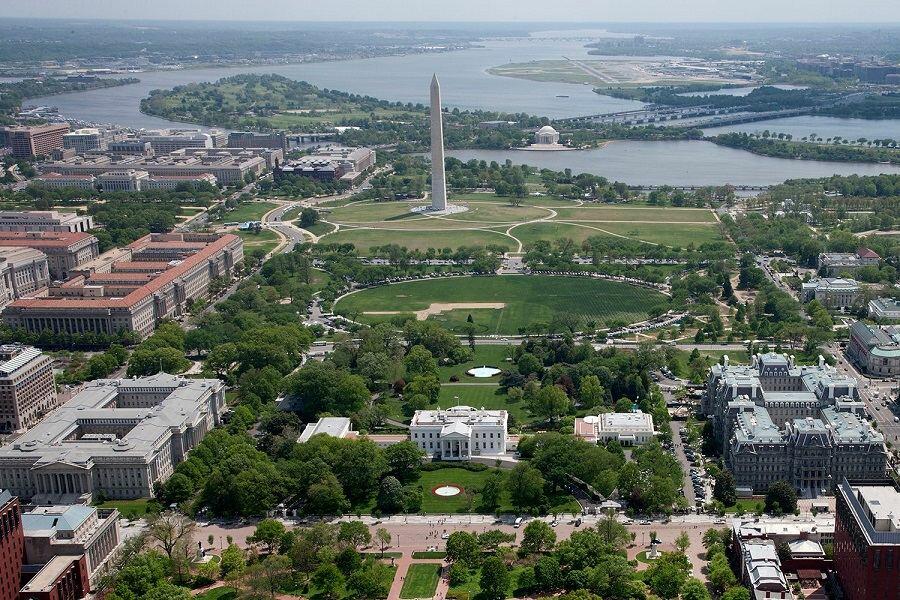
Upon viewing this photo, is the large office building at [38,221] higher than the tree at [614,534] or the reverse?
higher

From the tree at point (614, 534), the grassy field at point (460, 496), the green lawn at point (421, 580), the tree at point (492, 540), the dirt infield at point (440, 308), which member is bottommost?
the dirt infield at point (440, 308)

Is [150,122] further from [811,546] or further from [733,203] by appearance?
[811,546]

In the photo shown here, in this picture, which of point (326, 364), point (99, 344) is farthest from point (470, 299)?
point (99, 344)

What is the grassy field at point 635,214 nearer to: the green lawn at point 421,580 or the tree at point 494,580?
the green lawn at point 421,580

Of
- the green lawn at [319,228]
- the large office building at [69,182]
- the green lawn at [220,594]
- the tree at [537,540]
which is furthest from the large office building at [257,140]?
the tree at [537,540]

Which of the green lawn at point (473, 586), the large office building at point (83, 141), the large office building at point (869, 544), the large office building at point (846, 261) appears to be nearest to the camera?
the large office building at point (869, 544)

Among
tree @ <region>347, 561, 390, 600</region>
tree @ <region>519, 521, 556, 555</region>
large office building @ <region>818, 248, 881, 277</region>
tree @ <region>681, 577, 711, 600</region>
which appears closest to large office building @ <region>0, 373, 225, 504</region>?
tree @ <region>347, 561, 390, 600</region>

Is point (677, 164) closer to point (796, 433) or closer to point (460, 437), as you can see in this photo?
point (796, 433)
